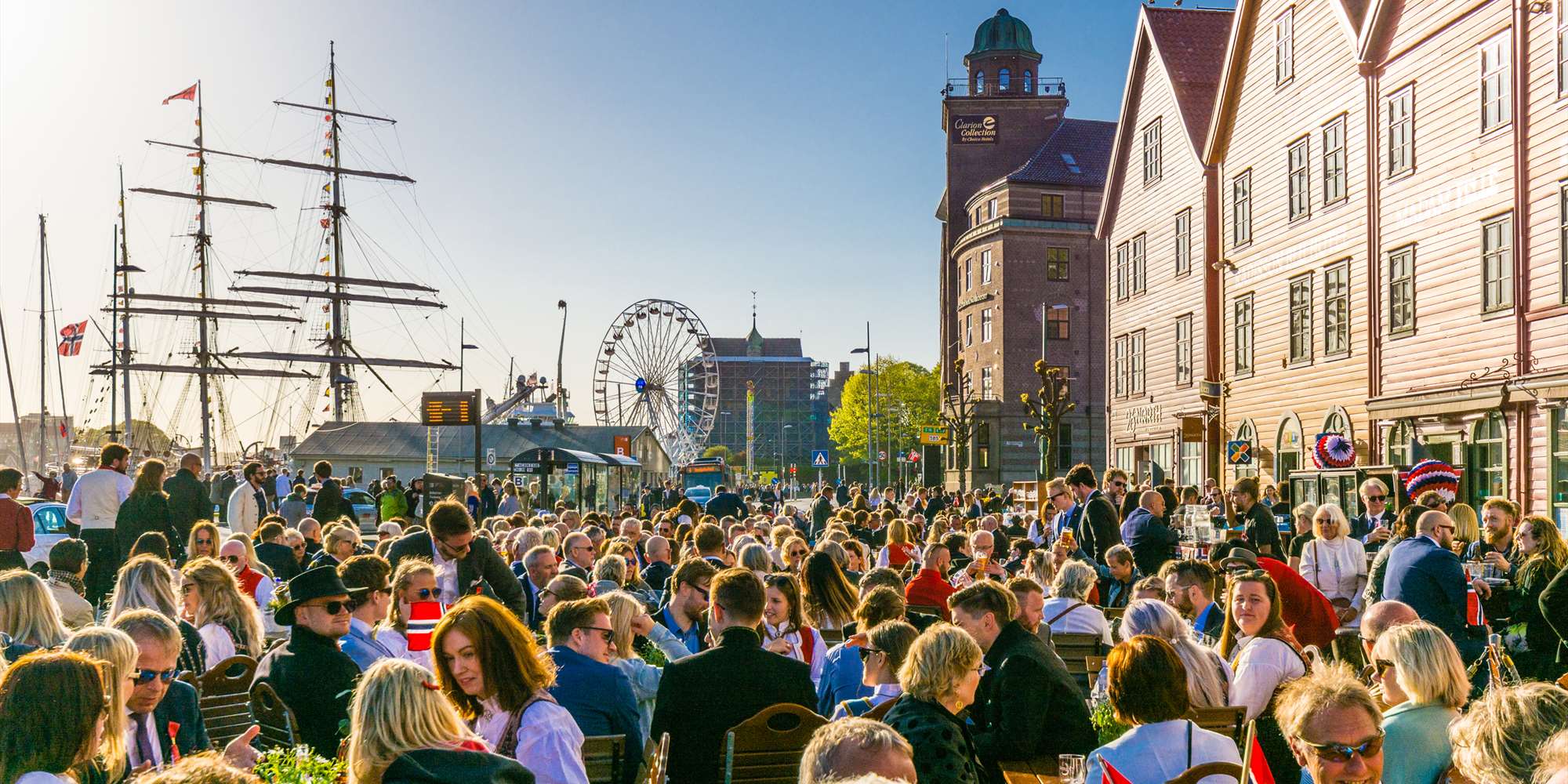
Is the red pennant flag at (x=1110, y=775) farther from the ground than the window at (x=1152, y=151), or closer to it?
closer to it

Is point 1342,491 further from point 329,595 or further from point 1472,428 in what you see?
point 329,595

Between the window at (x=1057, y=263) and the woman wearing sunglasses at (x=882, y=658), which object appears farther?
the window at (x=1057, y=263)

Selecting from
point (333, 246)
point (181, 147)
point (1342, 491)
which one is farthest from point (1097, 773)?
point (181, 147)

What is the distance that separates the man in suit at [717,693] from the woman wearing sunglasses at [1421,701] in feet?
8.86

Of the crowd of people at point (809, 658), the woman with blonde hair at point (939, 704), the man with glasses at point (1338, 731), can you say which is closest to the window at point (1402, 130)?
the crowd of people at point (809, 658)

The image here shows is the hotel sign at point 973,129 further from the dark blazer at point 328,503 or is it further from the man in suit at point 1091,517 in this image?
the man in suit at point 1091,517

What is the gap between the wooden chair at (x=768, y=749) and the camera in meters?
5.72

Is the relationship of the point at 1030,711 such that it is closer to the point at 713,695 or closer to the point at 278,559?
the point at 713,695

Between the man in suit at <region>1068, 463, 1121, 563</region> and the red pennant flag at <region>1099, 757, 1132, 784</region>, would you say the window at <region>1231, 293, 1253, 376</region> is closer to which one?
the man in suit at <region>1068, 463, 1121, 563</region>

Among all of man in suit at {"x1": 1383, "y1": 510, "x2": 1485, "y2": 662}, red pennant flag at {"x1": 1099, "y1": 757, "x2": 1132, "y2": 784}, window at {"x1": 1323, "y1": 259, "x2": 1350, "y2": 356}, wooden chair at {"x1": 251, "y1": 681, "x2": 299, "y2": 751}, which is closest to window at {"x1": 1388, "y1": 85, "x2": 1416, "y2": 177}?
window at {"x1": 1323, "y1": 259, "x2": 1350, "y2": 356}

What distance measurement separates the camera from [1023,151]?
233ft

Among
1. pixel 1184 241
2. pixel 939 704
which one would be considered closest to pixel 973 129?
pixel 1184 241

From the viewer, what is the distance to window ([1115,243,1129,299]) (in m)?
40.2

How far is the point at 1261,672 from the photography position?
21.9 ft
